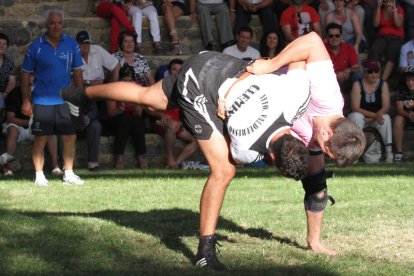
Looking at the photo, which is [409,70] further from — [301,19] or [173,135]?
[173,135]

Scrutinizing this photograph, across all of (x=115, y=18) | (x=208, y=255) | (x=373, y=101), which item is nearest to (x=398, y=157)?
(x=373, y=101)

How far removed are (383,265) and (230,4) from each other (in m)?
10.2

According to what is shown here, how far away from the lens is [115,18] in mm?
16094

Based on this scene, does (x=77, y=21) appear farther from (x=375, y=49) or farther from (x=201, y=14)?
(x=375, y=49)

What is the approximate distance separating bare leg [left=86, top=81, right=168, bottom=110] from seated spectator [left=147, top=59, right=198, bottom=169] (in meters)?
5.88

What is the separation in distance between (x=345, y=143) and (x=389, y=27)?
10.5 meters

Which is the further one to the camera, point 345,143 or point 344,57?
point 344,57

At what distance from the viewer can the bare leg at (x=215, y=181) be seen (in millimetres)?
7227

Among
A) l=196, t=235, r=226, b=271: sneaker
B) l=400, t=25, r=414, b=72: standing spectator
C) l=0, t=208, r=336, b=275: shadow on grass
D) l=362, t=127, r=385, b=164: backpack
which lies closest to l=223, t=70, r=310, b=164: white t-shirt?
l=196, t=235, r=226, b=271: sneaker

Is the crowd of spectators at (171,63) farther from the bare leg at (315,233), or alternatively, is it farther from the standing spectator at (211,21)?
the bare leg at (315,233)

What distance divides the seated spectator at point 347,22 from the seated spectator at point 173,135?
10.5 feet

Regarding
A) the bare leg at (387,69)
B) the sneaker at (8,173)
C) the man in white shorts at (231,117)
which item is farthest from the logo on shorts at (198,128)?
the bare leg at (387,69)

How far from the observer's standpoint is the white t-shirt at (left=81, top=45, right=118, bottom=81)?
49.1 feet

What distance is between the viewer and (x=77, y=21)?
1644cm
